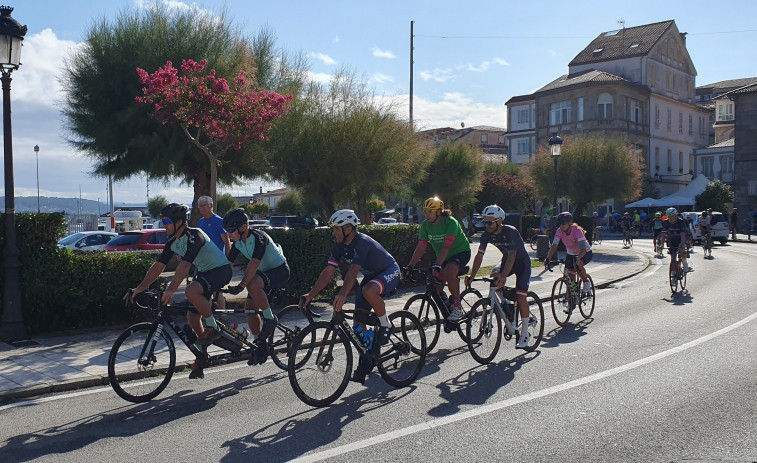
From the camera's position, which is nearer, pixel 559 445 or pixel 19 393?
pixel 559 445

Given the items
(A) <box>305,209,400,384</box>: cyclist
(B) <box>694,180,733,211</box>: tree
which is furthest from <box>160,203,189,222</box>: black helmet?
(B) <box>694,180,733,211</box>: tree

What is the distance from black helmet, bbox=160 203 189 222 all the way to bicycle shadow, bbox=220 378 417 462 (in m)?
2.29

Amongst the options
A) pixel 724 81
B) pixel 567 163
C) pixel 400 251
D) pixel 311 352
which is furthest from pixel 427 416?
pixel 724 81

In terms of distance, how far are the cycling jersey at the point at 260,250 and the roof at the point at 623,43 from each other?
193 ft

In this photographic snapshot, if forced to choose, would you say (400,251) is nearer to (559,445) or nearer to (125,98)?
(125,98)

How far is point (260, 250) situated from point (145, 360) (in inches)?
63.6

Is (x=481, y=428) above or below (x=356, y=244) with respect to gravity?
below

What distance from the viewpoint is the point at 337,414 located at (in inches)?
248

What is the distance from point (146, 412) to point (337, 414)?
1799 mm

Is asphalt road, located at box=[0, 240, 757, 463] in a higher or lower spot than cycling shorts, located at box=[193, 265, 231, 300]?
lower

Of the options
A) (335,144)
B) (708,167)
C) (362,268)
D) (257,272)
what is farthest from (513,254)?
(708,167)

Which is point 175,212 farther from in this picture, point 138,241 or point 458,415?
point 138,241

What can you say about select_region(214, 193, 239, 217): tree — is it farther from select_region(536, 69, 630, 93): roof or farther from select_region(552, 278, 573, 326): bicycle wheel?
select_region(552, 278, 573, 326): bicycle wheel

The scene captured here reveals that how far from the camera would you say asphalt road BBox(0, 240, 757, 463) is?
5262mm
